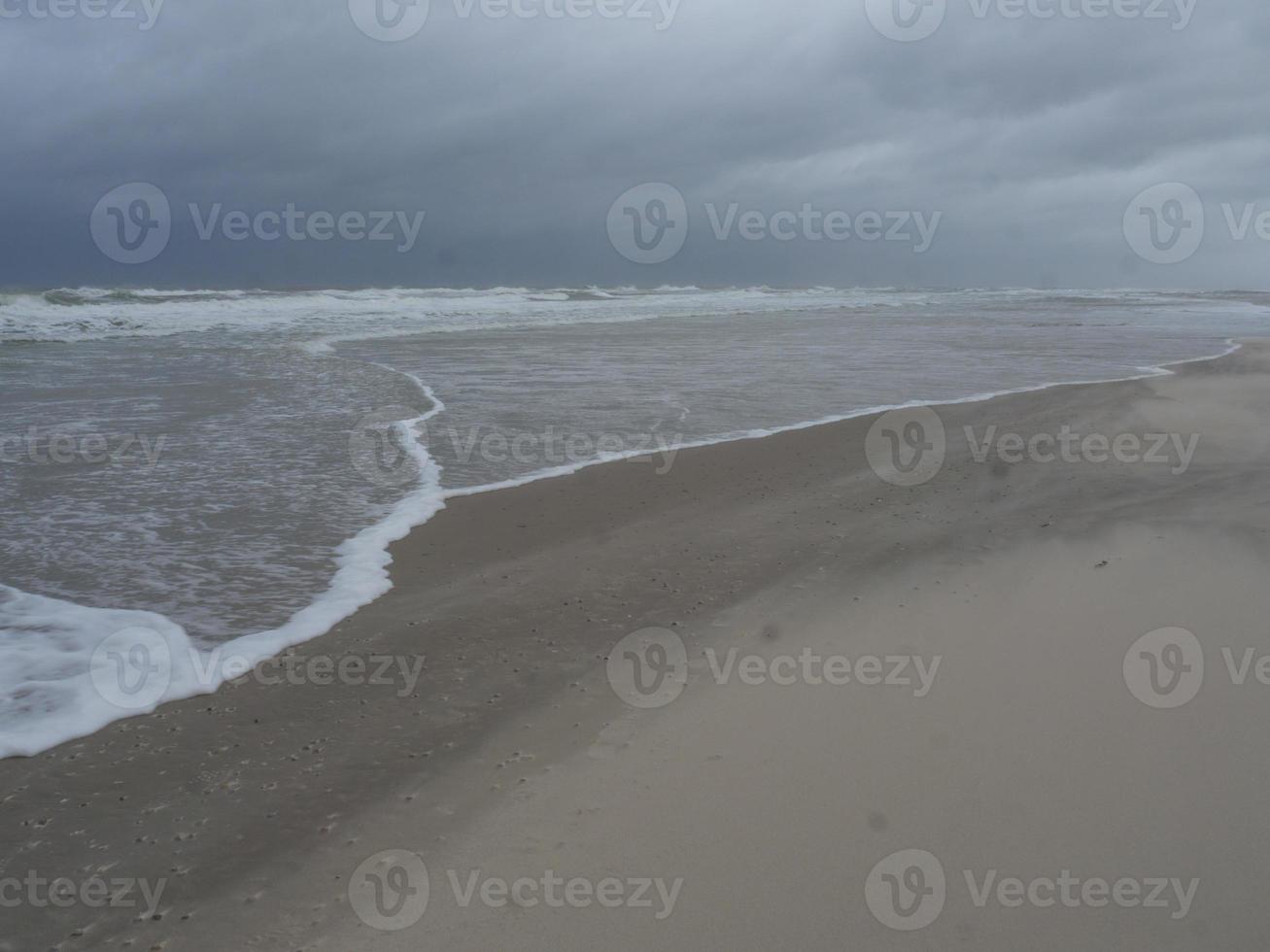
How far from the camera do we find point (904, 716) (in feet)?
11.9

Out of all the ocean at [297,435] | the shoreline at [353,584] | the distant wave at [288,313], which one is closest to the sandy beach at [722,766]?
the shoreline at [353,584]

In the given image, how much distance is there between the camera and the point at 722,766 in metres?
3.28

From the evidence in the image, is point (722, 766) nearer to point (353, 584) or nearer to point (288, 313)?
point (353, 584)

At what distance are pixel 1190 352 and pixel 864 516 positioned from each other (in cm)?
1536

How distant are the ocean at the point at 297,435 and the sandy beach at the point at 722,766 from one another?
2.05ft

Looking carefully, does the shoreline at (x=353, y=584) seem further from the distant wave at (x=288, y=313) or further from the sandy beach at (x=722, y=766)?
the distant wave at (x=288, y=313)

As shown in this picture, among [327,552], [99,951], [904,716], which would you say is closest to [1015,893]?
[904,716]

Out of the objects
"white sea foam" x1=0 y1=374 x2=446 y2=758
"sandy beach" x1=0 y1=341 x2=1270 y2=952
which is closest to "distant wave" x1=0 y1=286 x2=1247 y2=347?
"white sea foam" x1=0 y1=374 x2=446 y2=758

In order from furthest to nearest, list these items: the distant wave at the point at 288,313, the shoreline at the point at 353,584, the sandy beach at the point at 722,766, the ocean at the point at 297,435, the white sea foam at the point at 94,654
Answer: the distant wave at the point at 288,313 < the ocean at the point at 297,435 < the shoreline at the point at 353,584 < the white sea foam at the point at 94,654 < the sandy beach at the point at 722,766

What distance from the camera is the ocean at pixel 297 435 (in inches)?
179

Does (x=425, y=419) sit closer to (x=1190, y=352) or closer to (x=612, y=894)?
(x=612, y=894)

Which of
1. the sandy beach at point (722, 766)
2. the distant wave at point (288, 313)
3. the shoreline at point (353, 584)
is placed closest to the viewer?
the sandy beach at point (722, 766)

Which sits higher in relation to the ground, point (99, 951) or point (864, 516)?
point (864, 516)

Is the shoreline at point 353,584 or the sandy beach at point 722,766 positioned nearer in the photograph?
the sandy beach at point 722,766
